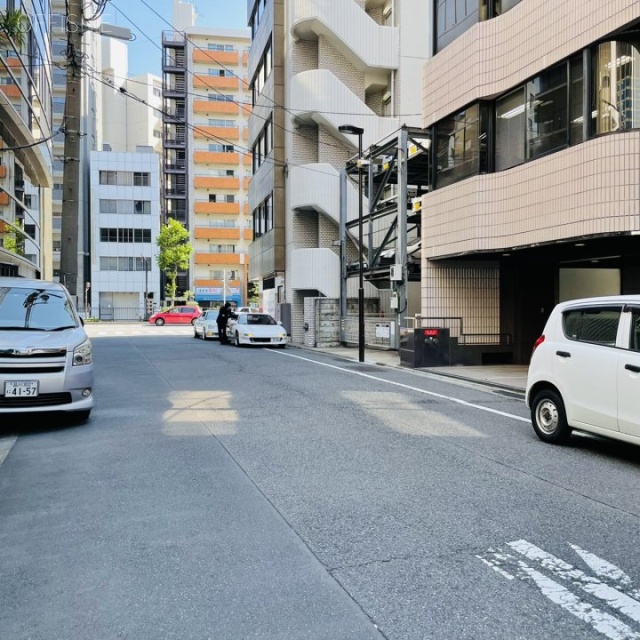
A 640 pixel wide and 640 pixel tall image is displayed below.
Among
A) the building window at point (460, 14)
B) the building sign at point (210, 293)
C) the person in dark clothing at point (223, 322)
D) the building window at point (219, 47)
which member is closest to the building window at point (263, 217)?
the person in dark clothing at point (223, 322)

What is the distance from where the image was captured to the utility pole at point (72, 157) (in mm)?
14133

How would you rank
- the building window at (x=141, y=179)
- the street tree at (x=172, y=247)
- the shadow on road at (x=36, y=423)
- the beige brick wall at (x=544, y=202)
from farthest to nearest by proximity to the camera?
1. the building window at (x=141, y=179)
2. the street tree at (x=172, y=247)
3. the beige brick wall at (x=544, y=202)
4. the shadow on road at (x=36, y=423)

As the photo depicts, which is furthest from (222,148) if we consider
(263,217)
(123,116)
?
(263,217)

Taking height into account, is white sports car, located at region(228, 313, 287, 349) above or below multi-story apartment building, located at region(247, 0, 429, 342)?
below

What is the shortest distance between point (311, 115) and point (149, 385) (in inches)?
727

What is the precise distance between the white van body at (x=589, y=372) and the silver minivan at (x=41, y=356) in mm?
5864

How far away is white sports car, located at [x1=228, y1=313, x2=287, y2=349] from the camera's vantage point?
24797 millimetres

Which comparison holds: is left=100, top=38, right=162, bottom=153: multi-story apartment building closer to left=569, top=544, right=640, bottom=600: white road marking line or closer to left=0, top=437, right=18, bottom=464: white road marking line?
left=0, top=437, right=18, bottom=464: white road marking line

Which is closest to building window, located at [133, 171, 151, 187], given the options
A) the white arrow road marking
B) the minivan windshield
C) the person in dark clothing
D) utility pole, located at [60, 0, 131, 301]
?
the person in dark clothing

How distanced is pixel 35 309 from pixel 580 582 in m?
7.86

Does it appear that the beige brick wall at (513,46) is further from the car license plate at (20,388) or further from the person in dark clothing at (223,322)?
the person in dark clothing at (223,322)

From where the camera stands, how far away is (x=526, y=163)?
13859mm

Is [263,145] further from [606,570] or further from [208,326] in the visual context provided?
[606,570]

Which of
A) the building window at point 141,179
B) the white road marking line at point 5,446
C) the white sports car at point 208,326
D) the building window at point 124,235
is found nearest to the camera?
the white road marking line at point 5,446
